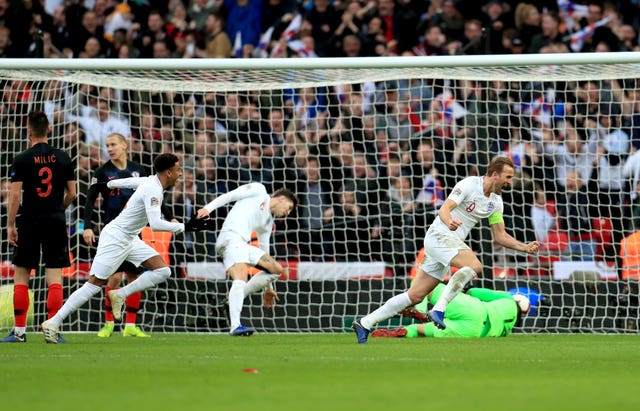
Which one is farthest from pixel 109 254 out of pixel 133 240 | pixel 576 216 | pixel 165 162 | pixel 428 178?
pixel 576 216

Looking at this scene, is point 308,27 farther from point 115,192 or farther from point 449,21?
point 115,192

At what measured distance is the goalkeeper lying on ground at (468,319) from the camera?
12.3 m

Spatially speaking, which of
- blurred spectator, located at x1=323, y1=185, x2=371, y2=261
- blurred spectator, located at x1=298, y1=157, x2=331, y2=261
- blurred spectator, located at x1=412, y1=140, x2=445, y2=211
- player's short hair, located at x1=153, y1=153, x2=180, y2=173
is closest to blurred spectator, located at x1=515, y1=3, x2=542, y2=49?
blurred spectator, located at x1=412, y1=140, x2=445, y2=211

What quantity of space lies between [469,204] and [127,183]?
3.32m

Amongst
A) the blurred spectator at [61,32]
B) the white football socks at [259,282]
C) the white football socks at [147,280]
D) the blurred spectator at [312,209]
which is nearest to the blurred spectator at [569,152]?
the blurred spectator at [312,209]

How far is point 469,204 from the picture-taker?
1144 centimetres

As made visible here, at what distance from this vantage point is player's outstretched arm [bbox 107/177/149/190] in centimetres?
1169

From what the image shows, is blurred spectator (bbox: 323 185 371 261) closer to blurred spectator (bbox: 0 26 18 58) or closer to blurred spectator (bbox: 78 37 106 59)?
blurred spectator (bbox: 78 37 106 59)

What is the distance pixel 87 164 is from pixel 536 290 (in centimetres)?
583

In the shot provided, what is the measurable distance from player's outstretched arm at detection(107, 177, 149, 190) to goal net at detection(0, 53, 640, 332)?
1.87 m

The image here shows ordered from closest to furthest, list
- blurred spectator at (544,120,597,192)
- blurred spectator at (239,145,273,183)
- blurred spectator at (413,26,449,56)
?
blurred spectator at (544,120,597,192) < blurred spectator at (239,145,273,183) < blurred spectator at (413,26,449,56)

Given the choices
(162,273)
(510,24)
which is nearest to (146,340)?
(162,273)

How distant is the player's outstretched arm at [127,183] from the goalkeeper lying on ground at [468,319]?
9.56ft

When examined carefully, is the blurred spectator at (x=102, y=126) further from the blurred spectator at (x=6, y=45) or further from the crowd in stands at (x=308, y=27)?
the blurred spectator at (x=6, y=45)
